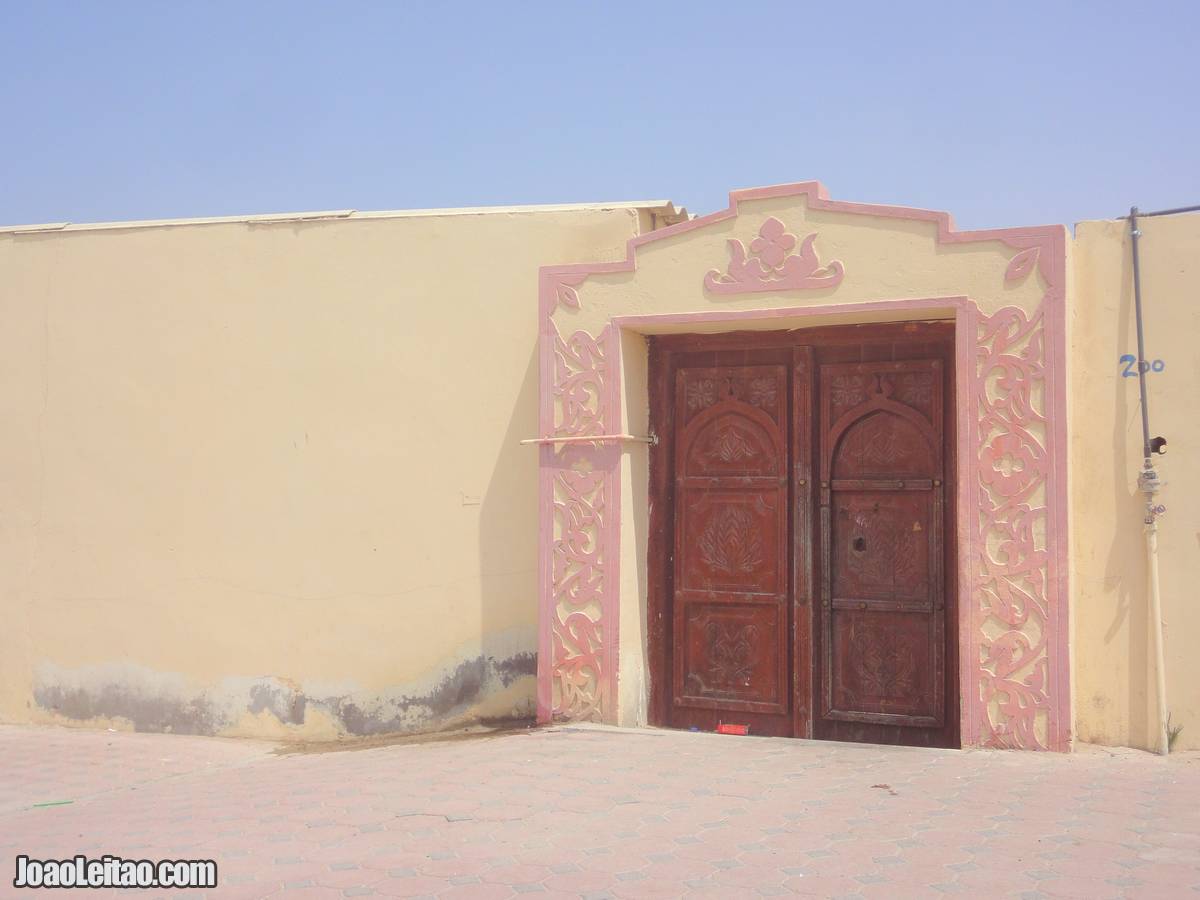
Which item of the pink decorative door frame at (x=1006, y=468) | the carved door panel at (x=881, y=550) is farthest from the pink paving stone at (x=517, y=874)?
the carved door panel at (x=881, y=550)

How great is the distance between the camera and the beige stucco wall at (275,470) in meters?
7.63

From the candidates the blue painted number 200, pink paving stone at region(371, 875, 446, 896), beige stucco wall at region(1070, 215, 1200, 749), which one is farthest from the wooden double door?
pink paving stone at region(371, 875, 446, 896)

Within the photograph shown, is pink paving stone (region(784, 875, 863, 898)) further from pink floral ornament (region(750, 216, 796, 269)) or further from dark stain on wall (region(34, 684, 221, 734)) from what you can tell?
dark stain on wall (region(34, 684, 221, 734))

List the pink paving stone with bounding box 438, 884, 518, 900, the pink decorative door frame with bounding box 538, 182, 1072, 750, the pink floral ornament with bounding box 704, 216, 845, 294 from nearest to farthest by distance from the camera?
the pink paving stone with bounding box 438, 884, 518, 900 → the pink decorative door frame with bounding box 538, 182, 1072, 750 → the pink floral ornament with bounding box 704, 216, 845, 294

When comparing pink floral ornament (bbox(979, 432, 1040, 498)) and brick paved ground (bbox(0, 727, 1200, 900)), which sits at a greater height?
pink floral ornament (bbox(979, 432, 1040, 498))

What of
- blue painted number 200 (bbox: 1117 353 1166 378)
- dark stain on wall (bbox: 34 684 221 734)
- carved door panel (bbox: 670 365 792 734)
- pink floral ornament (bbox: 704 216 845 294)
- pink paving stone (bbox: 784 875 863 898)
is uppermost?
pink floral ornament (bbox: 704 216 845 294)

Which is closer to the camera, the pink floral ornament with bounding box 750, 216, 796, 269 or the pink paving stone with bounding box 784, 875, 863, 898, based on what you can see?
the pink paving stone with bounding box 784, 875, 863, 898

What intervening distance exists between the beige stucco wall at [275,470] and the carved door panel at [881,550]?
170 cm

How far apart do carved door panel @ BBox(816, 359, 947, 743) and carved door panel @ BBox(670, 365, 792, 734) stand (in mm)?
247

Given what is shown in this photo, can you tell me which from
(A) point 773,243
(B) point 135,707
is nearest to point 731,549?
(A) point 773,243

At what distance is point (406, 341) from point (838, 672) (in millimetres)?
3244

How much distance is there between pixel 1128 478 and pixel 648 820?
3026 mm

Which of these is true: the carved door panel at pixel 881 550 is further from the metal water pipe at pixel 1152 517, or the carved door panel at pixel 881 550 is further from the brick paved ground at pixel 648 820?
the metal water pipe at pixel 1152 517

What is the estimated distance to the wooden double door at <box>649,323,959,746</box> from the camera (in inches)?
265
